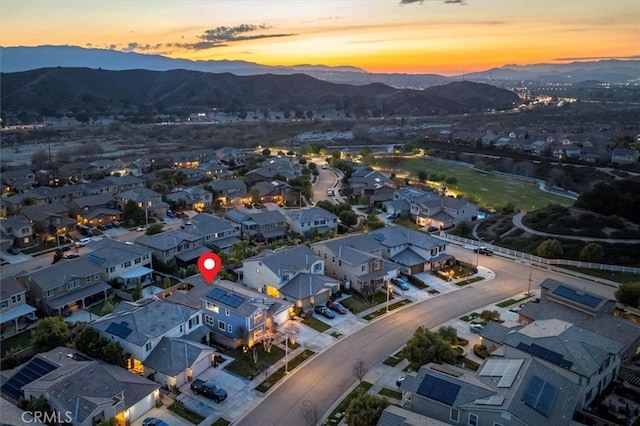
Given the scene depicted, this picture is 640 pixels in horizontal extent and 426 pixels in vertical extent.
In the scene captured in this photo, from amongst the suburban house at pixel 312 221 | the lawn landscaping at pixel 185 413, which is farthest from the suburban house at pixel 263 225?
the lawn landscaping at pixel 185 413

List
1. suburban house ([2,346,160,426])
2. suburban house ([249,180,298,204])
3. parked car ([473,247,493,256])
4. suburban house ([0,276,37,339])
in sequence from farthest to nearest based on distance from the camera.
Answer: suburban house ([249,180,298,204]), parked car ([473,247,493,256]), suburban house ([0,276,37,339]), suburban house ([2,346,160,426])

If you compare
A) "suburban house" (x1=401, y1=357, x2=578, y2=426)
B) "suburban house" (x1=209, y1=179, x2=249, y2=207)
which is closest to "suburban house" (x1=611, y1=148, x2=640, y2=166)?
"suburban house" (x1=209, y1=179, x2=249, y2=207)

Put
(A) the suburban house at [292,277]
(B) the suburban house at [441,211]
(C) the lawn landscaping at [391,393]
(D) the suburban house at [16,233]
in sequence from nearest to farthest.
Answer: (C) the lawn landscaping at [391,393]
(A) the suburban house at [292,277]
(D) the suburban house at [16,233]
(B) the suburban house at [441,211]

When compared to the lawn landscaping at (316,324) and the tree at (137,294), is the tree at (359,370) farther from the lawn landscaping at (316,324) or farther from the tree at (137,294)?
the tree at (137,294)

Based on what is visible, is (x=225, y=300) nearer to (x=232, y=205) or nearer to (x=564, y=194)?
(x=232, y=205)

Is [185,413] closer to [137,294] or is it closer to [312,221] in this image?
[137,294]

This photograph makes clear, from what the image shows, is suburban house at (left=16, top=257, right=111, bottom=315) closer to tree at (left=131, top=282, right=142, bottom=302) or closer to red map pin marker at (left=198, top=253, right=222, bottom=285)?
tree at (left=131, top=282, right=142, bottom=302)
